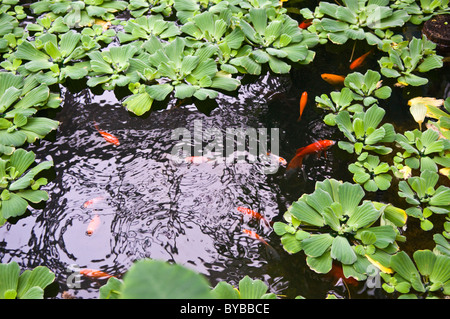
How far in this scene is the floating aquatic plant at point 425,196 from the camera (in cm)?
177

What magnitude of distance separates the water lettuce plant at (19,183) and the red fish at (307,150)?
1226 millimetres

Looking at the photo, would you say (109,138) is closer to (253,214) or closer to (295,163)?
(253,214)

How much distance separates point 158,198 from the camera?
1.92 meters

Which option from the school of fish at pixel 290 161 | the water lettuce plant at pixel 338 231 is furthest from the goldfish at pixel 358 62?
the water lettuce plant at pixel 338 231

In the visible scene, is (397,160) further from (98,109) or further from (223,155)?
(98,109)

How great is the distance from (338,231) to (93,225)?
1.11 metres

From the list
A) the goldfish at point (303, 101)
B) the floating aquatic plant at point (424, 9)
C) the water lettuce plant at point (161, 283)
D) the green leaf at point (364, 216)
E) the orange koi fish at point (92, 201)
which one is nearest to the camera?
the water lettuce plant at point (161, 283)

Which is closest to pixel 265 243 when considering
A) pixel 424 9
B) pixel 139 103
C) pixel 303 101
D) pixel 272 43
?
pixel 303 101

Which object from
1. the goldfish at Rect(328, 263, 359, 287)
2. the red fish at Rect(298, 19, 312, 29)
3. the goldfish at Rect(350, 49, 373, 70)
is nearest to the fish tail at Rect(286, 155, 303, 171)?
the goldfish at Rect(328, 263, 359, 287)

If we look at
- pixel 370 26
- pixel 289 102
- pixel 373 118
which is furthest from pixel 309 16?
pixel 373 118

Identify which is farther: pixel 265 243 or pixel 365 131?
pixel 365 131

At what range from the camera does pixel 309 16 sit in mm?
2729

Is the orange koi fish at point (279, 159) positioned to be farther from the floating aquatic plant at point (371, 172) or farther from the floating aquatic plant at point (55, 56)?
the floating aquatic plant at point (55, 56)

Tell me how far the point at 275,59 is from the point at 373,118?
72 cm
